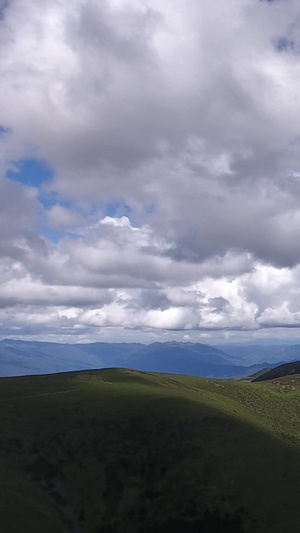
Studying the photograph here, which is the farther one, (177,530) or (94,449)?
(94,449)

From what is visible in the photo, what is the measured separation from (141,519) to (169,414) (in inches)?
1091

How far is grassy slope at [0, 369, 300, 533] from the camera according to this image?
199 feet

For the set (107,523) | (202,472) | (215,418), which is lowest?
(107,523)

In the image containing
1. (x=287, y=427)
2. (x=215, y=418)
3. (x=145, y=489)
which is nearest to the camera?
(x=145, y=489)

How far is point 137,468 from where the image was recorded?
73.7 meters

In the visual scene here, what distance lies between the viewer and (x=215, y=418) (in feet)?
285

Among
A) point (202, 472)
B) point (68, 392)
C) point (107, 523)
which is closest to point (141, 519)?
point (107, 523)

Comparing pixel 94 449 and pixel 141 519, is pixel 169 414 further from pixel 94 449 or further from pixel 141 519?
pixel 141 519

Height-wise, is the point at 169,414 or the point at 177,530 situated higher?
the point at 169,414

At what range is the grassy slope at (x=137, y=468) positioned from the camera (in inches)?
2384

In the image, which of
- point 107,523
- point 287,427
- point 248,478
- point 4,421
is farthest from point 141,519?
point 287,427

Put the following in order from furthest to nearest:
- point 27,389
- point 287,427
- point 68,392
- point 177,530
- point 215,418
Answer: point 287,427
point 27,389
point 68,392
point 215,418
point 177,530

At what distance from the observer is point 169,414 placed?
89312 mm

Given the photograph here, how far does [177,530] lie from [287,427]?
76604 mm
